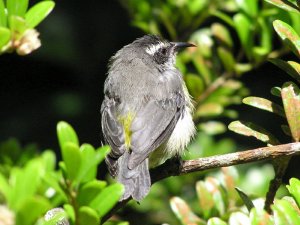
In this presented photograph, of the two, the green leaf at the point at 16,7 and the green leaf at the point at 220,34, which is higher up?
the green leaf at the point at 16,7

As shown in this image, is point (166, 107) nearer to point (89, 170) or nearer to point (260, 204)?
point (260, 204)

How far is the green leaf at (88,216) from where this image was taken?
184cm

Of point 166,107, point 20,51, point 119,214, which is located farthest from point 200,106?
point 20,51

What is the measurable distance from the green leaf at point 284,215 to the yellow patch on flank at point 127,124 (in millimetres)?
1711

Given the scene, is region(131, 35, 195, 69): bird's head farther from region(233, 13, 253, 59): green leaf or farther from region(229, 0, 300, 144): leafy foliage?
region(229, 0, 300, 144): leafy foliage

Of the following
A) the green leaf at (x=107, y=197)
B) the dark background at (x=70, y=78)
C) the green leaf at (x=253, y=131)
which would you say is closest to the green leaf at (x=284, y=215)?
the green leaf at (x=107, y=197)

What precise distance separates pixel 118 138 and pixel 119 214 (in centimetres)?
100

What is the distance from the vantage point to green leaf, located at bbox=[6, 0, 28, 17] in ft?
7.36

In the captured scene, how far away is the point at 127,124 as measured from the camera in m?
3.90

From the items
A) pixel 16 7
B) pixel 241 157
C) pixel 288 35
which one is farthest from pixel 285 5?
pixel 16 7

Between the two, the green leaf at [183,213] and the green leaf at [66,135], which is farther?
the green leaf at [183,213]

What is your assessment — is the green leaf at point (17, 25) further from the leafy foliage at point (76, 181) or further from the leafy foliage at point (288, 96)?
the leafy foliage at point (288, 96)

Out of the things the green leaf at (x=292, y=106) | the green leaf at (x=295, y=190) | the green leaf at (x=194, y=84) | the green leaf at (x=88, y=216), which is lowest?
the green leaf at (x=194, y=84)

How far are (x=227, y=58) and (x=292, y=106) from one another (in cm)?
118
